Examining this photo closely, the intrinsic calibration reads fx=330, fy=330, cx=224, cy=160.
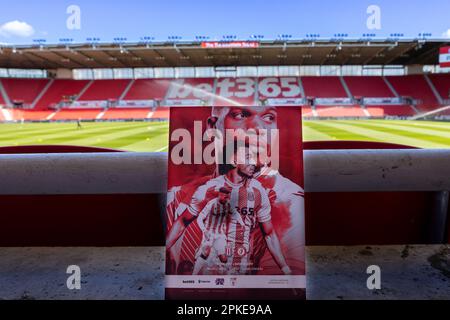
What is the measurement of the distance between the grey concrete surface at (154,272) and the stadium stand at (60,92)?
1679 inches

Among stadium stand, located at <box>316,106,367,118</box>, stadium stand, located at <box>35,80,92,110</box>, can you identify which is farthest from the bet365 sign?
stadium stand, located at <box>35,80,92,110</box>

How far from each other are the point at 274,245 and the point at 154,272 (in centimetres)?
63

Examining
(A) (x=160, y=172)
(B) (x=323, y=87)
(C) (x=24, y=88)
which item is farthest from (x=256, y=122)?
(C) (x=24, y=88)

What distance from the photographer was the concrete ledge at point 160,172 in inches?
63.5

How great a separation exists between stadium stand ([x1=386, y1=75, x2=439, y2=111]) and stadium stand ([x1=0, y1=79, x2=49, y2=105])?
43489mm

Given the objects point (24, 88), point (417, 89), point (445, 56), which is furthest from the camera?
point (24, 88)

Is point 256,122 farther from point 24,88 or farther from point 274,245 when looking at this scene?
point 24,88

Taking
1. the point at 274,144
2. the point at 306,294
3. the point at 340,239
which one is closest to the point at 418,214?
the point at 340,239

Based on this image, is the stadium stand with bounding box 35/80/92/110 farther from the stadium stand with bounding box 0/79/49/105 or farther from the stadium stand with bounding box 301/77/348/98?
the stadium stand with bounding box 301/77/348/98

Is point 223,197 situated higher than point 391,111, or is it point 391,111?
point 391,111

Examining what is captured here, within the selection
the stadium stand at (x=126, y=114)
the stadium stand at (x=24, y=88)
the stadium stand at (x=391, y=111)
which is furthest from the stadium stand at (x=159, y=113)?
the stadium stand at (x=391, y=111)

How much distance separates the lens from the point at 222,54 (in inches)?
1420
